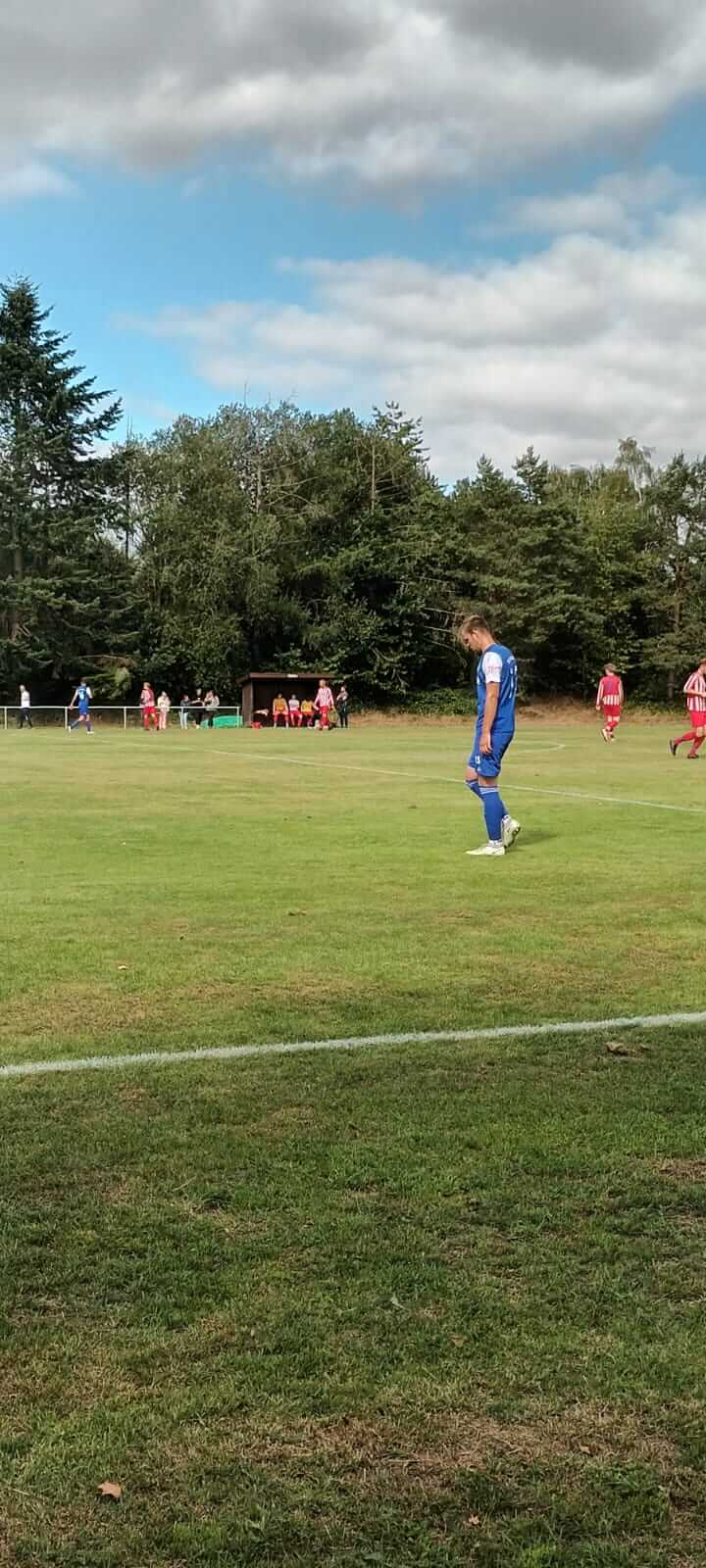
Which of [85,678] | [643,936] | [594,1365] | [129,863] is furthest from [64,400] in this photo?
[594,1365]

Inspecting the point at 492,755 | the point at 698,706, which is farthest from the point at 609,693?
the point at 492,755

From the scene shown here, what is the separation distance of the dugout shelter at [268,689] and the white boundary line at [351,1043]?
4793 cm

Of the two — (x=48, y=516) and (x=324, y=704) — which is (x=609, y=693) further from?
(x=48, y=516)

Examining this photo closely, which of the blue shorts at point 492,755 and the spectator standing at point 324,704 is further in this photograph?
the spectator standing at point 324,704

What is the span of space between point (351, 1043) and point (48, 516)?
60848 millimetres

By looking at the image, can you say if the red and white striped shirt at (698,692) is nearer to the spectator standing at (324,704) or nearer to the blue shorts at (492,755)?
the blue shorts at (492,755)

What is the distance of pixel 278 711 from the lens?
5231 cm

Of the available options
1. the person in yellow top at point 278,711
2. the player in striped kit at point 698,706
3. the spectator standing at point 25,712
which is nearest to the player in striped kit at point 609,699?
the player in striped kit at point 698,706

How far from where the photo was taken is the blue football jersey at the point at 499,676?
10.5 meters

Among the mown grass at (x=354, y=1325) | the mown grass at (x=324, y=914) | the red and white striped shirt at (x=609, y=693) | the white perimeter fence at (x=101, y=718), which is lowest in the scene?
the mown grass at (x=354, y=1325)

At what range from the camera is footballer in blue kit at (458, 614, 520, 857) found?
1048cm

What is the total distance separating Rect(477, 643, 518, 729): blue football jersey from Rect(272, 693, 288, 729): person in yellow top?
41.3 metres

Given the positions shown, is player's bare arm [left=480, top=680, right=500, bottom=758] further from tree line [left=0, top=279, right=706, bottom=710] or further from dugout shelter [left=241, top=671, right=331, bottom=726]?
tree line [left=0, top=279, right=706, bottom=710]

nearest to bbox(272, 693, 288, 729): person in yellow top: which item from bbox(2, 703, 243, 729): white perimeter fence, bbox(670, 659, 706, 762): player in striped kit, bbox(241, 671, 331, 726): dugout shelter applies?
bbox(241, 671, 331, 726): dugout shelter
